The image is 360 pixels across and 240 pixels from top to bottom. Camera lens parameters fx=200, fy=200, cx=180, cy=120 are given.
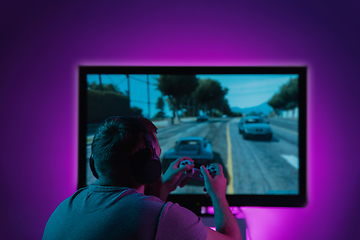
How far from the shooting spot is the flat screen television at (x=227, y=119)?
1640 mm

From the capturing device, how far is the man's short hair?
0.73 meters

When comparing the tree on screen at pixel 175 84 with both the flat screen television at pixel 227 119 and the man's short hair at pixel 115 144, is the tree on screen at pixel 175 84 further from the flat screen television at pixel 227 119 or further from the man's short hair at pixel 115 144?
the man's short hair at pixel 115 144

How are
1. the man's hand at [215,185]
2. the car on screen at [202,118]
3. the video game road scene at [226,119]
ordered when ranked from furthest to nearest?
the car on screen at [202,118], the video game road scene at [226,119], the man's hand at [215,185]

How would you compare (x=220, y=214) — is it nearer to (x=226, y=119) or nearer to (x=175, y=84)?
(x=226, y=119)

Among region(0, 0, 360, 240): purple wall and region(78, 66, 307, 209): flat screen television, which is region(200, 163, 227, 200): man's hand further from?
region(0, 0, 360, 240): purple wall

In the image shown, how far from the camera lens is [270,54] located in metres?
1.77

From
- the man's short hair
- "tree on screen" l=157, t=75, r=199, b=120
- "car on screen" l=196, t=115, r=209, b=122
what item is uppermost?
"tree on screen" l=157, t=75, r=199, b=120

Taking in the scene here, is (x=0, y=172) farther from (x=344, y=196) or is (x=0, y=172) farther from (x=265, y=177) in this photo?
(x=344, y=196)

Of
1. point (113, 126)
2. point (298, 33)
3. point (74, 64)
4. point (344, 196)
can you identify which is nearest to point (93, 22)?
point (74, 64)

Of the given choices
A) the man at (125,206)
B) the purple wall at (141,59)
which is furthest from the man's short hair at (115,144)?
the purple wall at (141,59)

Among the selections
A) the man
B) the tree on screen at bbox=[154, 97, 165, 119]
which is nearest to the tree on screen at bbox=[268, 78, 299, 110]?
the tree on screen at bbox=[154, 97, 165, 119]

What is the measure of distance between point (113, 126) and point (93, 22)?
146 centimetres

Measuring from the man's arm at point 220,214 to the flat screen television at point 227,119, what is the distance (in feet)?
2.26

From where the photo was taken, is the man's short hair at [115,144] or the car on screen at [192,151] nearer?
the man's short hair at [115,144]
